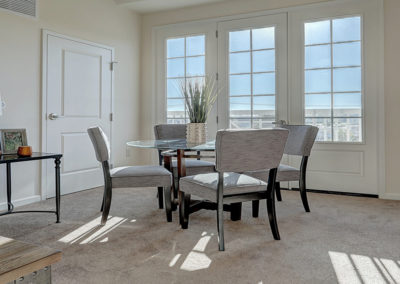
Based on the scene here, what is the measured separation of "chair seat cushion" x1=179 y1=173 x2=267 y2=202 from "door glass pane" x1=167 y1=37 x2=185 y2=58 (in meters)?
2.74

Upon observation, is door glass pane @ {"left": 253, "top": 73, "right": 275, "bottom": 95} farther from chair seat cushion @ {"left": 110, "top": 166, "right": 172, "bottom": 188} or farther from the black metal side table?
the black metal side table

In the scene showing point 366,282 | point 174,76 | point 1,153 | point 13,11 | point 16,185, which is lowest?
point 366,282

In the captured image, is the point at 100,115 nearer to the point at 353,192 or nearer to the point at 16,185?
the point at 16,185

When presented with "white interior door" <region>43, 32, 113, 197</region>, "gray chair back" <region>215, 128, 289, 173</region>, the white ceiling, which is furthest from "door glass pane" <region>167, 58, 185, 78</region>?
"gray chair back" <region>215, 128, 289, 173</region>

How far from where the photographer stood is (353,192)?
377 cm

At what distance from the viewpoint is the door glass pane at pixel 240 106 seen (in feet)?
13.9

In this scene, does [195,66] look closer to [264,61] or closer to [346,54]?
[264,61]

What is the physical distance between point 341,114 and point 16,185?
3.67 meters

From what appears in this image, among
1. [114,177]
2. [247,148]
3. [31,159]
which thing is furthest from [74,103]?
[247,148]

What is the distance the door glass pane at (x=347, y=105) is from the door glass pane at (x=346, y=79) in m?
0.07

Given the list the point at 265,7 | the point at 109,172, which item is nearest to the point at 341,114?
the point at 265,7

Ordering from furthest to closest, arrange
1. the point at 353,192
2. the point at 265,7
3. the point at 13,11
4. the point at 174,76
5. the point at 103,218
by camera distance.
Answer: the point at 174,76 < the point at 265,7 < the point at 353,192 < the point at 13,11 < the point at 103,218

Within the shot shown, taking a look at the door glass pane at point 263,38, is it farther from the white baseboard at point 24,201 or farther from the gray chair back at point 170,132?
the white baseboard at point 24,201

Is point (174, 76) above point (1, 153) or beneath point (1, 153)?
above
